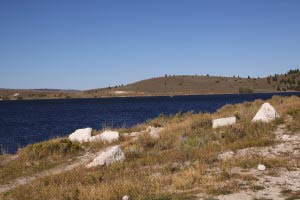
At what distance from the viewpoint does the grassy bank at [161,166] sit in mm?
10195

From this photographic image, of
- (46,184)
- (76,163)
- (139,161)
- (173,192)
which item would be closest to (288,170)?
(173,192)

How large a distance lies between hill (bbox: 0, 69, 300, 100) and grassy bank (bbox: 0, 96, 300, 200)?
14600 centimetres

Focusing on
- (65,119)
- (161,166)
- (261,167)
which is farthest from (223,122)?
(65,119)

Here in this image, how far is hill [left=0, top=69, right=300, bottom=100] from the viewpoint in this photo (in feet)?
540

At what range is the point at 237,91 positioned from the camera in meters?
168

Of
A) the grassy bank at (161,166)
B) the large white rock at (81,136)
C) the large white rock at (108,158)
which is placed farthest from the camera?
the large white rock at (81,136)

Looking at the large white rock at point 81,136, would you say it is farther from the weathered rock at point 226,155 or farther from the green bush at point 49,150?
the weathered rock at point 226,155

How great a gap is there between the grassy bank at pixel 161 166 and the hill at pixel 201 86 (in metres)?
146

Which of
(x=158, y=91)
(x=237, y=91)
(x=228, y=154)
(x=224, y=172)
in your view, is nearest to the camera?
(x=224, y=172)

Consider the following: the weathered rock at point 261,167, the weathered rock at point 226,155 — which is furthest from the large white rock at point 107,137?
the weathered rock at point 261,167

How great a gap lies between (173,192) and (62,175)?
5.38m

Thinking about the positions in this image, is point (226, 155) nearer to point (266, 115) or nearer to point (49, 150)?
point (266, 115)

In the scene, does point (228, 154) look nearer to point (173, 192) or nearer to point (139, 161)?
point (139, 161)

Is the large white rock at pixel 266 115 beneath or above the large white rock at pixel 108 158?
above
